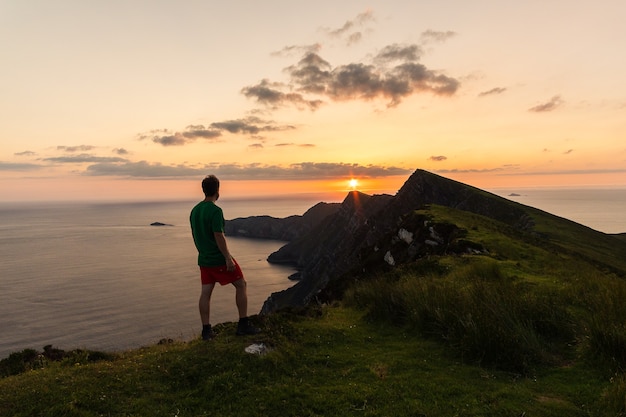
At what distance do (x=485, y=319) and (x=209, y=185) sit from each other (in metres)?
7.94

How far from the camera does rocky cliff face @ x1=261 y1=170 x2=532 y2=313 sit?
3056 cm

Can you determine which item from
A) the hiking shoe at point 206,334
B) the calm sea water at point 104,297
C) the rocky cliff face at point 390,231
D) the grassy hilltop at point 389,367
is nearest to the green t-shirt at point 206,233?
the hiking shoe at point 206,334

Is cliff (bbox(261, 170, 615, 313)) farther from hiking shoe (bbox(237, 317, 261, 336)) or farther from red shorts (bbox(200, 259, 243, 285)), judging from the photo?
red shorts (bbox(200, 259, 243, 285))

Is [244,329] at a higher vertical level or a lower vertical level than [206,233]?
lower

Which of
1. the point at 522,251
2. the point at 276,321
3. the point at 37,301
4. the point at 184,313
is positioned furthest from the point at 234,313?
the point at 276,321

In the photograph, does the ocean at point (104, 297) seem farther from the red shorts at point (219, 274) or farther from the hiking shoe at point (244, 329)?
the red shorts at point (219, 274)

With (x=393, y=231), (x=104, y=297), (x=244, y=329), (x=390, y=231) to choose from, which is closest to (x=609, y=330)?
(x=244, y=329)

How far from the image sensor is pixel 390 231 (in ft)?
127

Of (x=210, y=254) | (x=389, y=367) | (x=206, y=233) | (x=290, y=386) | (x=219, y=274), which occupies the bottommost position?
(x=389, y=367)

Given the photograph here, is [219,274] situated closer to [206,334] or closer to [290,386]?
[206,334]

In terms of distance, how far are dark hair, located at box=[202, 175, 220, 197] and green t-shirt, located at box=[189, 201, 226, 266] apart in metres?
0.27

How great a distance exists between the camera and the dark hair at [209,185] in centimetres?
897

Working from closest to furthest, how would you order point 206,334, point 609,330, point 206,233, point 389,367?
point 609,330 < point 389,367 < point 206,233 < point 206,334

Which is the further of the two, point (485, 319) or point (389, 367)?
point (485, 319)
